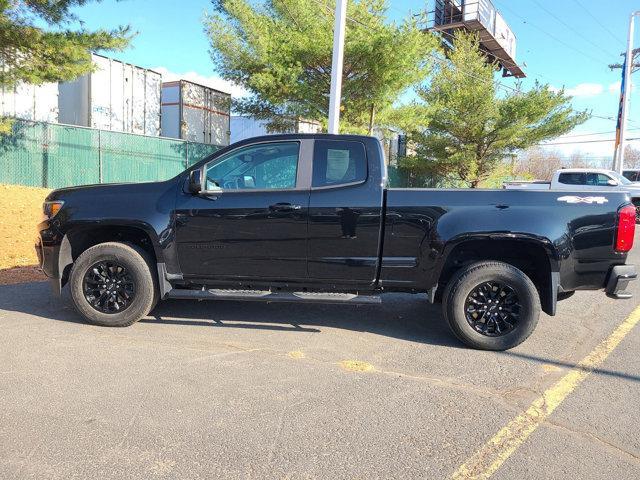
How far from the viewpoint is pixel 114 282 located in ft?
17.3

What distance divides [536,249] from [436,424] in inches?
86.5

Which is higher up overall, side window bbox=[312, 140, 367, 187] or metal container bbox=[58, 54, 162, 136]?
metal container bbox=[58, 54, 162, 136]

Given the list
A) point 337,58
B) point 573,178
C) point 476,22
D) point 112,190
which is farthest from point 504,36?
point 112,190

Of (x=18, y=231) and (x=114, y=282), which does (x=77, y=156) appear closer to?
(x=18, y=231)

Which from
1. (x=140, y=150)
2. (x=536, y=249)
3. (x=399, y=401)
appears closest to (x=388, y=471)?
(x=399, y=401)

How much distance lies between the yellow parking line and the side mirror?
3.31m

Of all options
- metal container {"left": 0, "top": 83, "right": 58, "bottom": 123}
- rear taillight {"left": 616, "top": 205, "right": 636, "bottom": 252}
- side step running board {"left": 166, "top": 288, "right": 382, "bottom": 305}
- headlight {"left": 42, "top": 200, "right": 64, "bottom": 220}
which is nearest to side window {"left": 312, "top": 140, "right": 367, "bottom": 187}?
side step running board {"left": 166, "top": 288, "right": 382, "bottom": 305}

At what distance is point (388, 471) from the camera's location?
9.46 feet

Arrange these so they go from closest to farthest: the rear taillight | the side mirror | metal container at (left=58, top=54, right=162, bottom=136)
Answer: the rear taillight, the side mirror, metal container at (left=58, top=54, right=162, bottom=136)

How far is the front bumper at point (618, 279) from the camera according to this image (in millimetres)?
4719

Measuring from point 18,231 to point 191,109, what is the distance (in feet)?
42.1

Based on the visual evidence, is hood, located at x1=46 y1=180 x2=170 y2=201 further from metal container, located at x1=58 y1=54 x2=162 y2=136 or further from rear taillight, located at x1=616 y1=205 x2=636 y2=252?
metal container, located at x1=58 y1=54 x2=162 y2=136

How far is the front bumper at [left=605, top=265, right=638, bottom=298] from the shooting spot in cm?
472

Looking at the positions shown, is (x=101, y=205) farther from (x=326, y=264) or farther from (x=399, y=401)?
(x=399, y=401)
